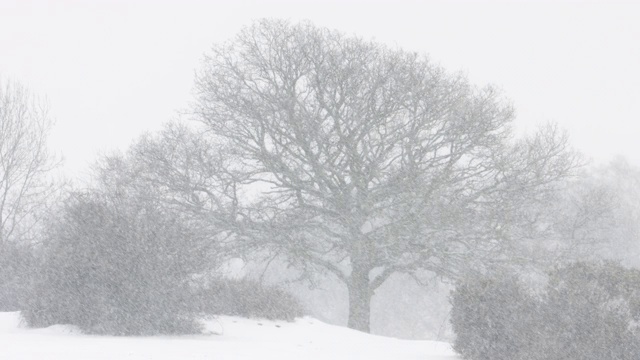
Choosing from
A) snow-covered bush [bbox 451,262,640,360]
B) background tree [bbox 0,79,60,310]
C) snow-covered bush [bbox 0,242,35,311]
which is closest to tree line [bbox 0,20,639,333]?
snow-covered bush [bbox 0,242,35,311]

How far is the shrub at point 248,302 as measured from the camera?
16.3 metres

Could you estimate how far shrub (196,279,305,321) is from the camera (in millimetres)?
16302

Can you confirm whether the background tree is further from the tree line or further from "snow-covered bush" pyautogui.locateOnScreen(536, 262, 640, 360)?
"snow-covered bush" pyautogui.locateOnScreen(536, 262, 640, 360)

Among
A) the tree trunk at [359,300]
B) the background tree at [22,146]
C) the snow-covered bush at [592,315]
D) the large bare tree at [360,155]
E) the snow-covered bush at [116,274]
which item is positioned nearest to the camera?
the snow-covered bush at [592,315]

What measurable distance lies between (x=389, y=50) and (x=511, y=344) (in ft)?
37.6

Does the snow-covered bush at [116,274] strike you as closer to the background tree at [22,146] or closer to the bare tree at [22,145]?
the background tree at [22,146]

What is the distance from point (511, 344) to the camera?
10953mm

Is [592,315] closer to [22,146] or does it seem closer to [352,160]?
Result: [352,160]

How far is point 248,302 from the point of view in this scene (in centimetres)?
1645

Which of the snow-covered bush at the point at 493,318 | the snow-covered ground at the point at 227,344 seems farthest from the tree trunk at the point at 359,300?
the snow-covered bush at the point at 493,318

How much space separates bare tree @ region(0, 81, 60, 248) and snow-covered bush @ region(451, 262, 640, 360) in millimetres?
15624

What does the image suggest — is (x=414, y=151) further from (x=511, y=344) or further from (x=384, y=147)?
(x=511, y=344)

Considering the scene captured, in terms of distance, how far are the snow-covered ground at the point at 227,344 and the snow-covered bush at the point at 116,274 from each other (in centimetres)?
Answer: 35

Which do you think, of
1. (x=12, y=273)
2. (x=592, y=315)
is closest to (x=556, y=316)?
(x=592, y=315)
